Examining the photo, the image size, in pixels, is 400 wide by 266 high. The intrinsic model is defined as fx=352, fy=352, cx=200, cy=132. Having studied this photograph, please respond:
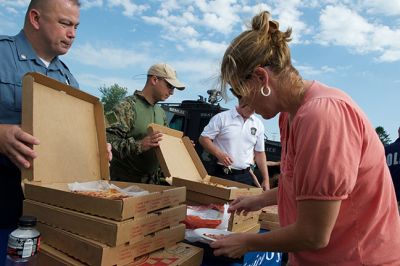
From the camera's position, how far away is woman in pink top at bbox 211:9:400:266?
99 centimetres

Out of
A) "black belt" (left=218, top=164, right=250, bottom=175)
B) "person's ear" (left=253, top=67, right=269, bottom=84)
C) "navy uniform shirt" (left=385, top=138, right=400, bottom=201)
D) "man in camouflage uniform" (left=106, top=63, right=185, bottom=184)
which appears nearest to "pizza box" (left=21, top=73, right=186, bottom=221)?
"person's ear" (left=253, top=67, right=269, bottom=84)

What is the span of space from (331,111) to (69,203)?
0.92m

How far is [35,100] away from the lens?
1493mm

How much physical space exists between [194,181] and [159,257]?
2.53ft

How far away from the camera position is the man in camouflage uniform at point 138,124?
2826 mm

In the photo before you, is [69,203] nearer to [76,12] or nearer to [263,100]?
[263,100]

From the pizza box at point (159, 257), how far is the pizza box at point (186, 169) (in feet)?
1.74

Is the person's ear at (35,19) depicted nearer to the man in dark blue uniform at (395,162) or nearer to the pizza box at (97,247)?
the pizza box at (97,247)

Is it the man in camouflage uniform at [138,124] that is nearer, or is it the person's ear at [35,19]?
the person's ear at [35,19]

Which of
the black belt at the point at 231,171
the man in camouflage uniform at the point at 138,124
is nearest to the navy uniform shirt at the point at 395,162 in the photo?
the black belt at the point at 231,171

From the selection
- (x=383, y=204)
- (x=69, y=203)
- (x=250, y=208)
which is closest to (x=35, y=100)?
(x=69, y=203)

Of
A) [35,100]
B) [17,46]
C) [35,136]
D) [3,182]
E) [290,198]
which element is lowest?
[3,182]

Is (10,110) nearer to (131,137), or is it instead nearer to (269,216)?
(131,137)

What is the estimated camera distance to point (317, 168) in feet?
3.23
